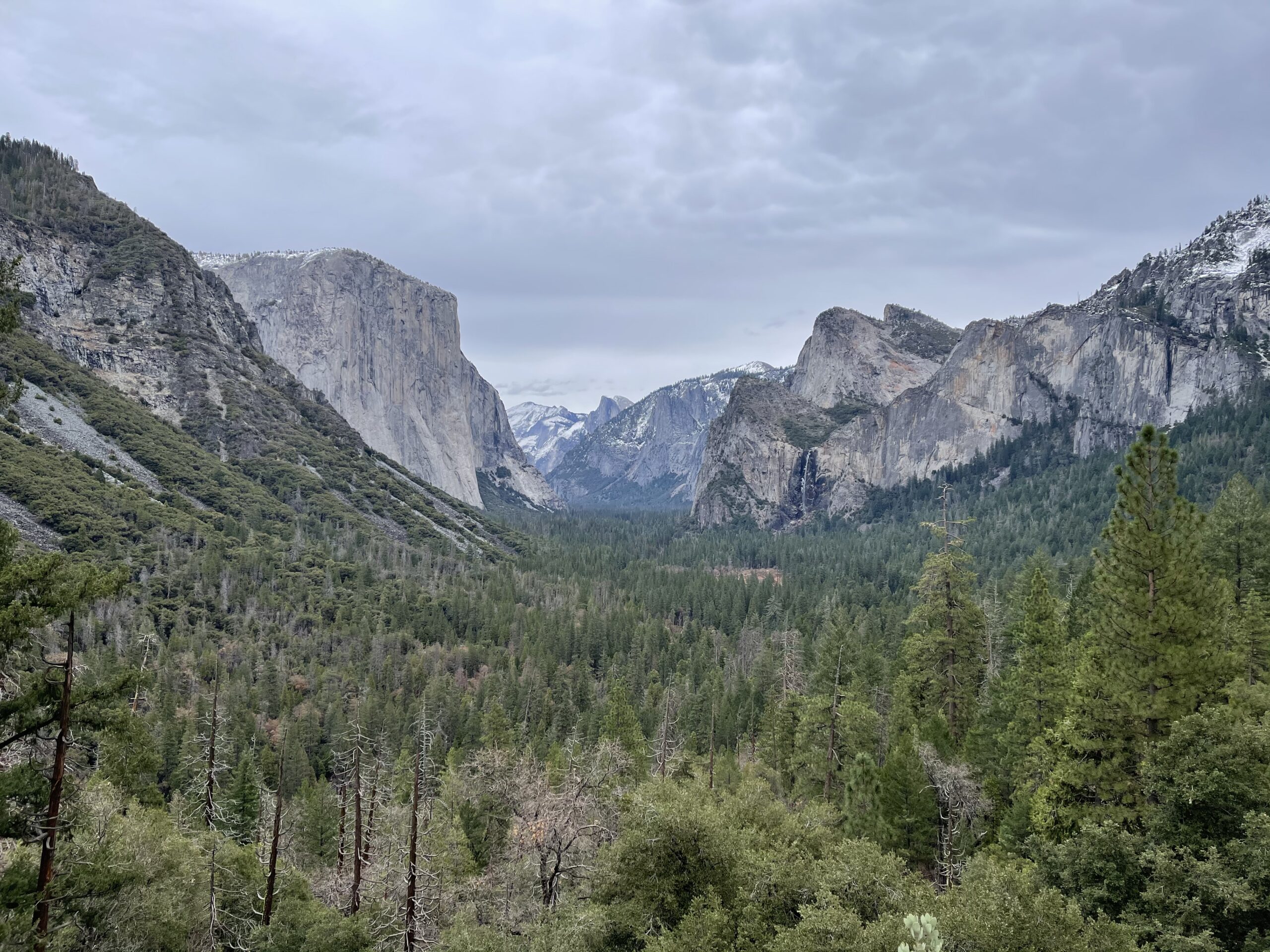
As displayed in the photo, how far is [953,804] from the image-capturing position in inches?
1094

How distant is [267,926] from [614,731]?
27065 millimetres

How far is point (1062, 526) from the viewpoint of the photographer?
452 feet

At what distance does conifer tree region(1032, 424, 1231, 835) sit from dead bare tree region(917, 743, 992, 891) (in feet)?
18.2

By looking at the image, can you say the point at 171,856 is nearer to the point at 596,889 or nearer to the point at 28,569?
the point at 596,889

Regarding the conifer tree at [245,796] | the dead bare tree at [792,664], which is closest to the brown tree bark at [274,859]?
the conifer tree at [245,796]

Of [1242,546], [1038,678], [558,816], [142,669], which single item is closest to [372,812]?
[558,816]

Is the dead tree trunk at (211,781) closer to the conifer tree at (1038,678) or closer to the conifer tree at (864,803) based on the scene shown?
the conifer tree at (864,803)

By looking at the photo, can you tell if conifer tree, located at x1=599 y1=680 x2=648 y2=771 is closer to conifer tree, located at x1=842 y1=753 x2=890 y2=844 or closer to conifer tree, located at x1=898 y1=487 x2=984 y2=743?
conifer tree, located at x1=842 y1=753 x2=890 y2=844

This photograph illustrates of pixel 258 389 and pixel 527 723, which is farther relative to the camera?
pixel 258 389

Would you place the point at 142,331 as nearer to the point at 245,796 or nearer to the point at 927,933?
the point at 245,796

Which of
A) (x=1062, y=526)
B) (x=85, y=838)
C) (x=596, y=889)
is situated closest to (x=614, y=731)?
(x=596, y=889)

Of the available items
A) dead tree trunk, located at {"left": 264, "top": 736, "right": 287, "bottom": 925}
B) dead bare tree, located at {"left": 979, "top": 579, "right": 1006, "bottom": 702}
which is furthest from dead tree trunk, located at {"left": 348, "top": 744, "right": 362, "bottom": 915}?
dead bare tree, located at {"left": 979, "top": 579, "right": 1006, "bottom": 702}

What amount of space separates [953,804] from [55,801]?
92.4 ft

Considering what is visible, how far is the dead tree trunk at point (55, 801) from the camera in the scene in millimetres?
13164
